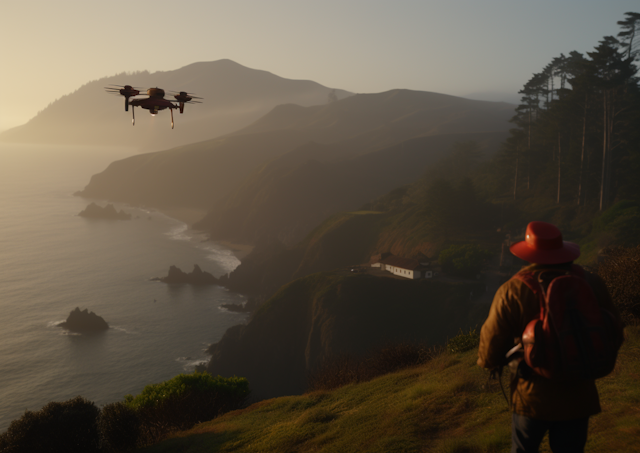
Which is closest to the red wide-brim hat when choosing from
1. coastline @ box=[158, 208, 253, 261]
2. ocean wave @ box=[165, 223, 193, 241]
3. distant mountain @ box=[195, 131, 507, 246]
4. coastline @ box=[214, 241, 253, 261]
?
coastline @ box=[214, 241, 253, 261]

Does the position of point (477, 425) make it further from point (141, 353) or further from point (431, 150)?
point (431, 150)

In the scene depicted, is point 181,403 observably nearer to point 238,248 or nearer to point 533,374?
point 533,374

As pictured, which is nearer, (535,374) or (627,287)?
(535,374)

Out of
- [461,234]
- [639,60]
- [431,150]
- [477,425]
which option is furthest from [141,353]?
[431,150]

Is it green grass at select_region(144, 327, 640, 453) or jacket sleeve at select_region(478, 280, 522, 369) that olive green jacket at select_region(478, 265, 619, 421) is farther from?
green grass at select_region(144, 327, 640, 453)

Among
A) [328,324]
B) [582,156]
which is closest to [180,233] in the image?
[328,324]
